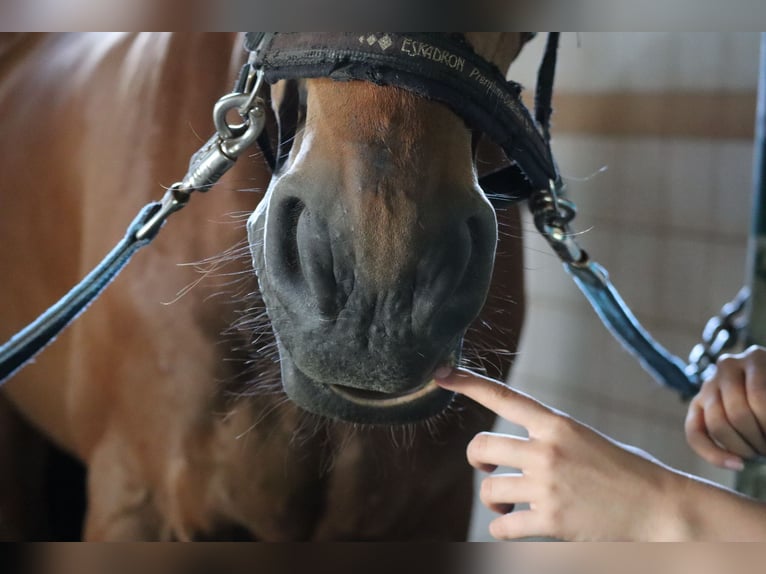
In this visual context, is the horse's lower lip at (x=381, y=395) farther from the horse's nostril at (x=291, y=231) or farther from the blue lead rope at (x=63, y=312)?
the blue lead rope at (x=63, y=312)

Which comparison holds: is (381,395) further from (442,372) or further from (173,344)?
(173,344)

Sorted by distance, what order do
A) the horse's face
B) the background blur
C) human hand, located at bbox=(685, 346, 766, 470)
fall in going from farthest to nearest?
the background blur → human hand, located at bbox=(685, 346, 766, 470) → the horse's face

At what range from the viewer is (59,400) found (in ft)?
2.11

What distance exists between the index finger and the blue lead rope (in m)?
0.22

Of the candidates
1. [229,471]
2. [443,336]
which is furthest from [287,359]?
[229,471]

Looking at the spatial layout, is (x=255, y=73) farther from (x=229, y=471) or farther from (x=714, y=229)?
(x=714, y=229)

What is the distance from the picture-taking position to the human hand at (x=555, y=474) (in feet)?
1.32

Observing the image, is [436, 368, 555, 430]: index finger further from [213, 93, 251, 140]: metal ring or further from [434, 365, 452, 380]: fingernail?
[213, 93, 251, 140]: metal ring

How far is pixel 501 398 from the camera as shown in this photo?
16.1 inches

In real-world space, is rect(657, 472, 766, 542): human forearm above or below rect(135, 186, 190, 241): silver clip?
below

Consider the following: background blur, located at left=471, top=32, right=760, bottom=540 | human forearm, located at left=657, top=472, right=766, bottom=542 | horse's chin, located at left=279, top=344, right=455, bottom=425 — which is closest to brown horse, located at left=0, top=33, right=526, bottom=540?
horse's chin, located at left=279, top=344, right=455, bottom=425

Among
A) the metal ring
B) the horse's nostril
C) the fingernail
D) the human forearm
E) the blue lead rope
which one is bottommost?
the human forearm

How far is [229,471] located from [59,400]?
0.60 feet

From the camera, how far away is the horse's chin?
41 cm
